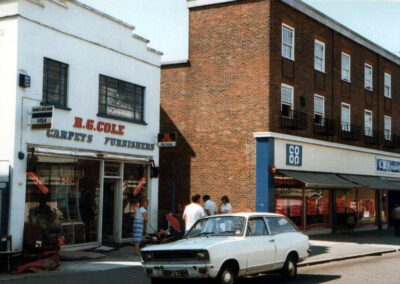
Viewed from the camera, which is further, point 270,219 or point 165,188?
point 165,188

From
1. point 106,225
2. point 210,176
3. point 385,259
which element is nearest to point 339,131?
point 210,176

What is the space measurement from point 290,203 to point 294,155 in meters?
2.01

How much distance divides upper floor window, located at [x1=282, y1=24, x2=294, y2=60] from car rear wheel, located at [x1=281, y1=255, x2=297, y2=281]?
43.5 ft

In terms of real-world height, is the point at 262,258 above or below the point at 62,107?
below

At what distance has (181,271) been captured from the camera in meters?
10.6

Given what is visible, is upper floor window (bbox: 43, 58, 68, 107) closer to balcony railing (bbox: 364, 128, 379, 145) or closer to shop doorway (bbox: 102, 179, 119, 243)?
shop doorway (bbox: 102, 179, 119, 243)

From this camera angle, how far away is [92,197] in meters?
18.2

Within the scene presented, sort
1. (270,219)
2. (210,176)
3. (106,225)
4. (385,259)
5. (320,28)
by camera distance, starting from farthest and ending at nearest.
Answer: (320,28), (210,176), (106,225), (385,259), (270,219)

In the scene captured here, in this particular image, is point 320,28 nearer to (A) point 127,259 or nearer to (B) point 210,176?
(B) point 210,176

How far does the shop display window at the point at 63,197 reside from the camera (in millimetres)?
15692

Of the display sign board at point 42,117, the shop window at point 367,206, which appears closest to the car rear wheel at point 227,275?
the display sign board at point 42,117

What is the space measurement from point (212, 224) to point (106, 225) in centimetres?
776

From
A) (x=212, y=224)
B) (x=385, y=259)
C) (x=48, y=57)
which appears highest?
(x=48, y=57)

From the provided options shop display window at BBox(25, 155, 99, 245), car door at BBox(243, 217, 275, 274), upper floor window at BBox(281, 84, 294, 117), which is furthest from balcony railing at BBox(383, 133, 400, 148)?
car door at BBox(243, 217, 275, 274)
